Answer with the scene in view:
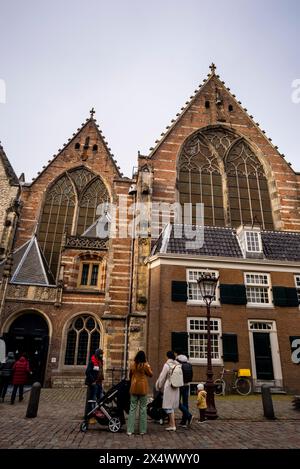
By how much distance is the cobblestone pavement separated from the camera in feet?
17.4

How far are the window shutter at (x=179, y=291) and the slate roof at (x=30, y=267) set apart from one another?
28.2 ft

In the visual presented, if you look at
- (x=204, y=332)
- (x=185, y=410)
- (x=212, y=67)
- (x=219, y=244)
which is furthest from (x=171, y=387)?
(x=212, y=67)

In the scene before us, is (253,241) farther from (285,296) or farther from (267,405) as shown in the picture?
(267,405)

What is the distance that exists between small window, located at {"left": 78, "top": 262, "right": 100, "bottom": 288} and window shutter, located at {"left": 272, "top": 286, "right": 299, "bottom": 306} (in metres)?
10.9

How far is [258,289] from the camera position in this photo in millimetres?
14727

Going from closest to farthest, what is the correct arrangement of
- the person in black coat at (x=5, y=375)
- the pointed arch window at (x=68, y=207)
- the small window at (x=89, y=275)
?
the person in black coat at (x=5, y=375) → the small window at (x=89, y=275) → the pointed arch window at (x=68, y=207)

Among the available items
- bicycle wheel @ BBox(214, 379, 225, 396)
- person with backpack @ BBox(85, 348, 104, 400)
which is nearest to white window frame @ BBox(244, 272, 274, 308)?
bicycle wheel @ BBox(214, 379, 225, 396)

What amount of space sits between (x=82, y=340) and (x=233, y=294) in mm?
9588

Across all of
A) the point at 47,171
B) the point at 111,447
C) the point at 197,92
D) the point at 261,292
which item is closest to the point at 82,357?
the point at 261,292

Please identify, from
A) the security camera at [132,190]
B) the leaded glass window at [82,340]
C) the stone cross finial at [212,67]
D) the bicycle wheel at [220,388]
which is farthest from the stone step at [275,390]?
the stone cross finial at [212,67]

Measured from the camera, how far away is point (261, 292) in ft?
48.2

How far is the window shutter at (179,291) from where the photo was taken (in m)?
13.9

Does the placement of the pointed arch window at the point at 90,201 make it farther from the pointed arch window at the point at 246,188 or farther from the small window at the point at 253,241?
the small window at the point at 253,241

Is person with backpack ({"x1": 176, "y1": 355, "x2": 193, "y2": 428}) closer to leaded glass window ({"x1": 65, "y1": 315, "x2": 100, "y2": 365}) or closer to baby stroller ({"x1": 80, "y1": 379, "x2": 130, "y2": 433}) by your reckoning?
baby stroller ({"x1": 80, "y1": 379, "x2": 130, "y2": 433})
